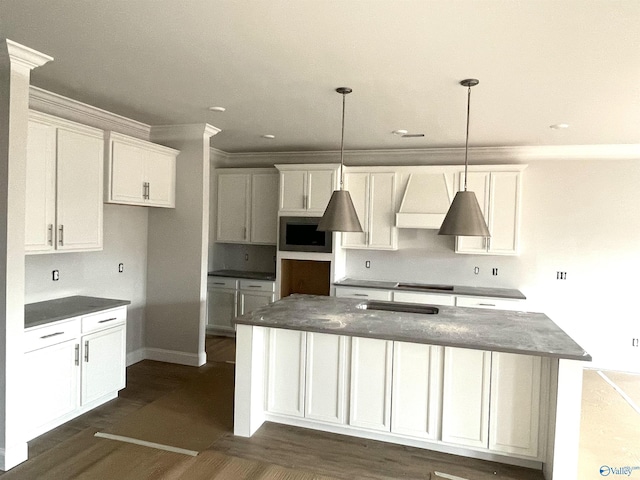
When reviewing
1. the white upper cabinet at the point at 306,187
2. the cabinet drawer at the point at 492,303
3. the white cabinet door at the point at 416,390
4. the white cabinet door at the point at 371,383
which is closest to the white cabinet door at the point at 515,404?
the white cabinet door at the point at 416,390

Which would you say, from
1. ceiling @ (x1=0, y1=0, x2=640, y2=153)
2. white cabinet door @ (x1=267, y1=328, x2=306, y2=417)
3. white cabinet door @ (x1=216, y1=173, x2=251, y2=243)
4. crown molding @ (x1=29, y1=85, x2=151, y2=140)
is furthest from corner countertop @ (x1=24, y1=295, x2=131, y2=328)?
white cabinet door @ (x1=216, y1=173, x2=251, y2=243)

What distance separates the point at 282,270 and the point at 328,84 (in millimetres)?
2989

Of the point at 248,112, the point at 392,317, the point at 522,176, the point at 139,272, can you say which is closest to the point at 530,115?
the point at 522,176

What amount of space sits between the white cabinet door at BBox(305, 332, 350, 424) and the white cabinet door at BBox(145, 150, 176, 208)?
2.28 metres

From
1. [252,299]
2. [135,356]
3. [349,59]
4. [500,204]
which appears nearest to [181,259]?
[135,356]

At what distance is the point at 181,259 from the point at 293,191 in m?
1.61

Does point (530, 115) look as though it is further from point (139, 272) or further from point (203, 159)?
point (139, 272)

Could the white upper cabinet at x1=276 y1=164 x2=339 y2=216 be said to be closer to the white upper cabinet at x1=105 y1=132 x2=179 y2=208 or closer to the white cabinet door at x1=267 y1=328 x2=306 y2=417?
the white upper cabinet at x1=105 y1=132 x2=179 y2=208

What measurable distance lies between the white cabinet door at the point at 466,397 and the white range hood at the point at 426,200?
2384 millimetres

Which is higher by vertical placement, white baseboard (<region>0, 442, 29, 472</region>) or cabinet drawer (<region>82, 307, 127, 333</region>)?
cabinet drawer (<region>82, 307, 127, 333</region>)

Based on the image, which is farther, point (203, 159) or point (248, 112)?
point (203, 159)

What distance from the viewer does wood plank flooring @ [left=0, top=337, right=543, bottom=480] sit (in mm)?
2691

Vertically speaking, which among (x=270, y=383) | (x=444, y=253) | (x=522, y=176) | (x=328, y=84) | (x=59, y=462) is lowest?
(x=59, y=462)

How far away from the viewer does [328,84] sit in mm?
3047
